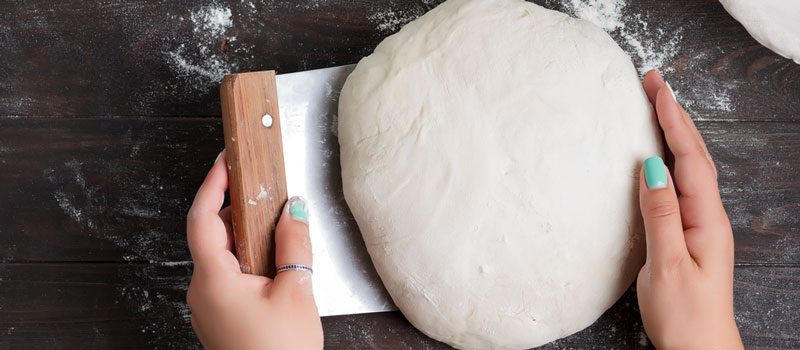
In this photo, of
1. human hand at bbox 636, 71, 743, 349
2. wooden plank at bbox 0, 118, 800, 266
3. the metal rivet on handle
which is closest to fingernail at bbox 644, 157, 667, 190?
human hand at bbox 636, 71, 743, 349

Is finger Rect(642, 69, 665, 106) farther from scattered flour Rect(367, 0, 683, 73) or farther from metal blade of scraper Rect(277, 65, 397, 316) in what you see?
metal blade of scraper Rect(277, 65, 397, 316)

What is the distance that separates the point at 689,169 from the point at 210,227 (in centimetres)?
70

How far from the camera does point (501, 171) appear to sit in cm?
87

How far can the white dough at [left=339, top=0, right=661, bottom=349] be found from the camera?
0.87 meters

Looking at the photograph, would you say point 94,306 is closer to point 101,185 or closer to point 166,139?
point 101,185

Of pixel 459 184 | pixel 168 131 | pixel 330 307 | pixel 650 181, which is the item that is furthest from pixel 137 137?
pixel 650 181

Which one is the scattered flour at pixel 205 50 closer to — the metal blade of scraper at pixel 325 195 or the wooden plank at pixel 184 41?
the wooden plank at pixel 184 41

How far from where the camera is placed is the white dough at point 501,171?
0.87 metres

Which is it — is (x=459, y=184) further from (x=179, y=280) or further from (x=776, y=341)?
(x=776, y=341)

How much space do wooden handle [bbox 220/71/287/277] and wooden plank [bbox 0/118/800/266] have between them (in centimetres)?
26

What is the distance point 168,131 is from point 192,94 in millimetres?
80

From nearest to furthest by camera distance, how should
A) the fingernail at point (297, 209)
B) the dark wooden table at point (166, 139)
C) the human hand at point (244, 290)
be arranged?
the human hand at point (244, 290) → the fingernail at point (297, 209) → the dark wooden table at point (166, 139)

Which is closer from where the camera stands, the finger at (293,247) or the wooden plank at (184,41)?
the finger at (293,247)

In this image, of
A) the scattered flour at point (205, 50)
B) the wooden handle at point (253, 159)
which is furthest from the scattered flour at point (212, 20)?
the wooden handle at point (253, 159)
